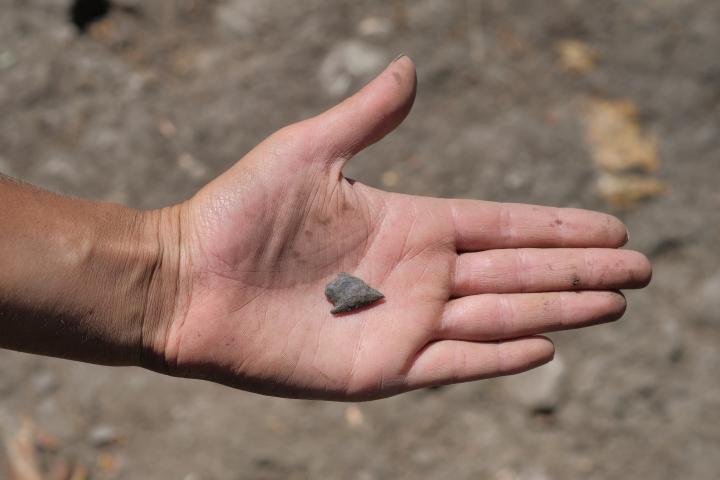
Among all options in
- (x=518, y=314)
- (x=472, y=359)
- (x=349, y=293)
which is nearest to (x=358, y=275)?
(x=349, y=293)

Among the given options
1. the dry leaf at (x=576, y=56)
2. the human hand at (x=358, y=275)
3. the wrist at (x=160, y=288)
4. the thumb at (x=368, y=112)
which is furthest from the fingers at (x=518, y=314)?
the dry leaf at (x=576, y=56)

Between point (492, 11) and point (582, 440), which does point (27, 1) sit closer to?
point (492, 11)

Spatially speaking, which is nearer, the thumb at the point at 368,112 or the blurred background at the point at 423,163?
the thumb at the point at 368,112

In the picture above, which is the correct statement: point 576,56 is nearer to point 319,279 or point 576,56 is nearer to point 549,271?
point 549,271

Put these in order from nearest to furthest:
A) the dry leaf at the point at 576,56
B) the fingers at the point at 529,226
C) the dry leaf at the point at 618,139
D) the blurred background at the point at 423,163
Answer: the fingers at the point at 529,226 → the blurred background at the point at 423,163 → the dry leaf at the point at 618,139 → the dry leaf at the point at 576,56

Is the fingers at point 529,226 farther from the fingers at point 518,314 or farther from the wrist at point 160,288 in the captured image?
the wrist at point 160,288

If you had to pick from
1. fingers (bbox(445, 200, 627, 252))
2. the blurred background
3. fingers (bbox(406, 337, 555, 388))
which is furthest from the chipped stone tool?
the blurred background

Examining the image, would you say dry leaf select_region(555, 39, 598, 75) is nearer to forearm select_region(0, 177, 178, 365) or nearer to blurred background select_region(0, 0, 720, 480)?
blurred background select_region(0, 0, 720, 480)
